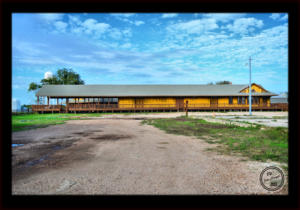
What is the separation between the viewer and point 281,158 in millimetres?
5191

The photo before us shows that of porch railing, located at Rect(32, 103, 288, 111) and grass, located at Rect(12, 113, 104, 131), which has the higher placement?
porch railing, located at Rect(32, 103, 288, 111)

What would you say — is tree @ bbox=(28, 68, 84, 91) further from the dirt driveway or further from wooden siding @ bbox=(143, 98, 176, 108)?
the dirt driveway

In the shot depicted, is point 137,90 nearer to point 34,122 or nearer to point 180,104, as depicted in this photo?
point 180,104

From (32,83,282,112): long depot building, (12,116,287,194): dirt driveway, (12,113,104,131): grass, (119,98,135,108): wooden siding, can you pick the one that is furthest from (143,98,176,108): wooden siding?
(12,116,287,194): dirt driveway

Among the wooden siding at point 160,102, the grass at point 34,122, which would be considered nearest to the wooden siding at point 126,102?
the wooden siding at point 160,102

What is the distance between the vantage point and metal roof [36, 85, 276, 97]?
113ft

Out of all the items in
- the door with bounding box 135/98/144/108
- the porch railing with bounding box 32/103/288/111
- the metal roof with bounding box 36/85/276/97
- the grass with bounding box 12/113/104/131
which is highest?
the metal roof with bounding box 36/85/276/97

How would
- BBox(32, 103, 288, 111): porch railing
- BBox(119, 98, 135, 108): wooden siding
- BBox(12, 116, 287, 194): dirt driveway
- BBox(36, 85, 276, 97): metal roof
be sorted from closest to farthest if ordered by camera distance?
BBox(12, 116, 287, 194): dirt driveway
BBox(32, 103, 288, 111): porch railing
BBox(36, 85, 276, 97): metal roof
BBox(119, 98, 135, 108): wooden siding

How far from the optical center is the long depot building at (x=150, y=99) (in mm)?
34125
